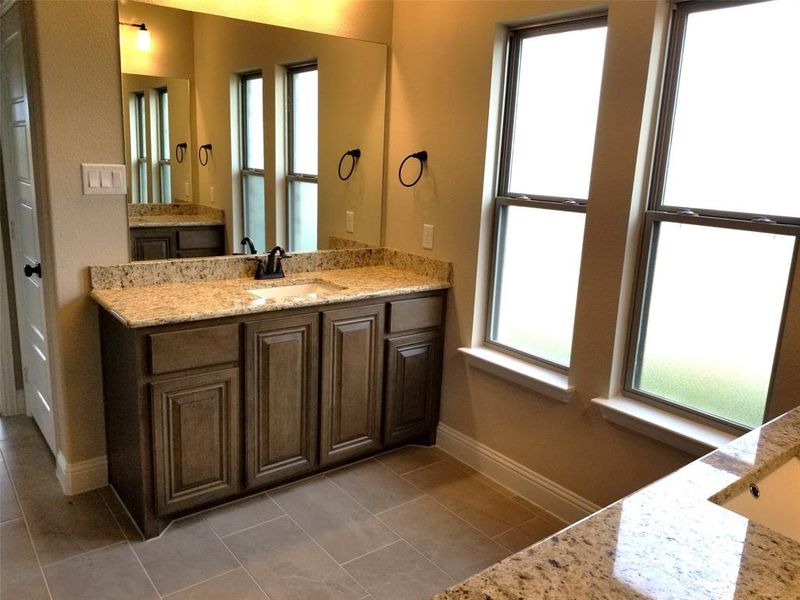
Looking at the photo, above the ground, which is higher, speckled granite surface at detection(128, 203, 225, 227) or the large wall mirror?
the large wall mirror

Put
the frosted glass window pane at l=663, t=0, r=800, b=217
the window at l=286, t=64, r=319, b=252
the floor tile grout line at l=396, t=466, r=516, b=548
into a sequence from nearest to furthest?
the frosted glass window pane at l=663, t=0, r=800, b=217 → the floor tile grout line at l=396, t=466, r=516, b=548 → the window at l=286, t=64, r=319, b=252

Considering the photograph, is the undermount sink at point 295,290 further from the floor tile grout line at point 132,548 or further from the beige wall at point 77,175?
the floor tile grout line at point 132,548

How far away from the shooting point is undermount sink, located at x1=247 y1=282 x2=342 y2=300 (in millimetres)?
2928

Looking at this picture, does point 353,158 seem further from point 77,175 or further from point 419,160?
point 77,175

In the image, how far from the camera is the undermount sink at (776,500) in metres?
1.31

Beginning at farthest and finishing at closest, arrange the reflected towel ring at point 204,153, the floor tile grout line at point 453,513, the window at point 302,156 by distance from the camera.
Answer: the window at point 302,156
the reflected towel ring at point 204,153
the floor tile grout line at point 453,513

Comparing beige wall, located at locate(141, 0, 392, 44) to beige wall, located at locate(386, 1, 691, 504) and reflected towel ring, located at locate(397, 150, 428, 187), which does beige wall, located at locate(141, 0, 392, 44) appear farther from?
reflected towel ring, located at locate(397, 150, 428, 187)

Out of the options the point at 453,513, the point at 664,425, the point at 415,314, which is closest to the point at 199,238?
the point at 415,314

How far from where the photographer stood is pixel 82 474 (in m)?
2.79

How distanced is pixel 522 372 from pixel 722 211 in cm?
105

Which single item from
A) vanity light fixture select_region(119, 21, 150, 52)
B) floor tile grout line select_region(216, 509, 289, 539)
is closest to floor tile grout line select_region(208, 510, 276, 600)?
floor tile grout line select_region(216, 509, 289, 539)

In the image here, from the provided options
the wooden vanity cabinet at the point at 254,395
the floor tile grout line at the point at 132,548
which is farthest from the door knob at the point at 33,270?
the floor tile grout line at the point at 132,548

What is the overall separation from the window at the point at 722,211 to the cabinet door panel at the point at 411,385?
42.6 inches

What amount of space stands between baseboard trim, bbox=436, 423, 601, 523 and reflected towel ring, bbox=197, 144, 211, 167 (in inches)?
69.8
